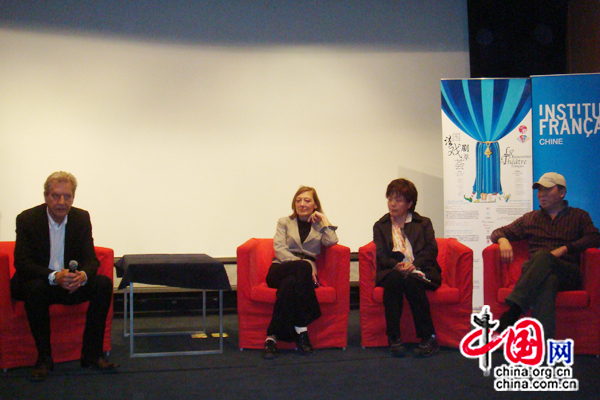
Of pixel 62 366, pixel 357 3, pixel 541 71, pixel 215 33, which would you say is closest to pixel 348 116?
pixel 357 3

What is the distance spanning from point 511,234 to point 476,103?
1.35 meters

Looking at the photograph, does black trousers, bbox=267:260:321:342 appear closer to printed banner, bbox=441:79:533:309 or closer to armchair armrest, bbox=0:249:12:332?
armchair armrest, bbox=0:249:12:332

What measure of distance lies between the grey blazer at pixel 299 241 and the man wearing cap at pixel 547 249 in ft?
3.56

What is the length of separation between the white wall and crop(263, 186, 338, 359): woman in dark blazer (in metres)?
1.06

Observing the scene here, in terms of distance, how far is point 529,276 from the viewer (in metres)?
3.30

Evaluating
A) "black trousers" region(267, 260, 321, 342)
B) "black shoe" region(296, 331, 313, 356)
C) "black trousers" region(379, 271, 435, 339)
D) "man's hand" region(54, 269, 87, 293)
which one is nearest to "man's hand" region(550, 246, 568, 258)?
"black trousers" region(379, 271, 435, 339)

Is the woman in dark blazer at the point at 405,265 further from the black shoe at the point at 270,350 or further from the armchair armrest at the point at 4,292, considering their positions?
the armchair armrest at the point at 4,292

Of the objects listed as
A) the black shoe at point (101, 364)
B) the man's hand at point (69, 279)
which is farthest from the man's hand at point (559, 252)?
the man's hand at point (69, 279)

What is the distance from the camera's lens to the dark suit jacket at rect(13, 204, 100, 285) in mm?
3055

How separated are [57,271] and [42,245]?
18cm

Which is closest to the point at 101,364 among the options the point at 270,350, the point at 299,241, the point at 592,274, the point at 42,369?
the point at 42,369

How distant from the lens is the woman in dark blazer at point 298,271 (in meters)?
3.40

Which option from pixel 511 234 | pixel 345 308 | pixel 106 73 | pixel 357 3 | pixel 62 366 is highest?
pixel 357 3

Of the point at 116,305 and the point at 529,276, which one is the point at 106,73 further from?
the point at 529,276
